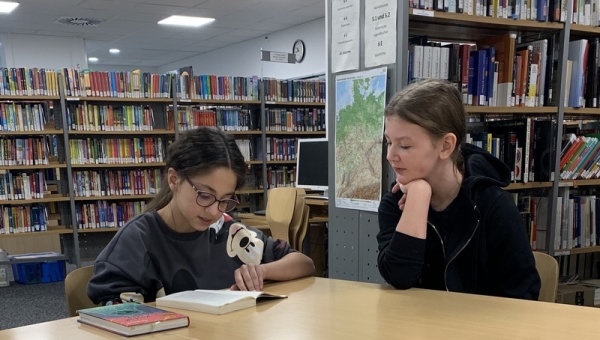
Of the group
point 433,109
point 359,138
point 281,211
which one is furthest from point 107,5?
point 433,109

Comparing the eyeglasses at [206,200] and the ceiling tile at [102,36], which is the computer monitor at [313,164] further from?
the ceiling tile at [102,36]

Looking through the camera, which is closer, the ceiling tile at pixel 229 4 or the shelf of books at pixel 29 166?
the shelf of books at pixel 29 166

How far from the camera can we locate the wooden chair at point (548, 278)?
5.01ft

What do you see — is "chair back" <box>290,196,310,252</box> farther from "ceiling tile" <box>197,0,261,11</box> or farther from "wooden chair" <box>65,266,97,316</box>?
"ceiling tile" <box>197,0,261,11</box>

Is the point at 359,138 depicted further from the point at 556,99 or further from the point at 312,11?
the point at 312,11

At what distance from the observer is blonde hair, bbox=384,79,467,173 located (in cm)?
135

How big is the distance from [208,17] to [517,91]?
600cm

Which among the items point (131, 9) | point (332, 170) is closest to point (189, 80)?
point (131, 9)

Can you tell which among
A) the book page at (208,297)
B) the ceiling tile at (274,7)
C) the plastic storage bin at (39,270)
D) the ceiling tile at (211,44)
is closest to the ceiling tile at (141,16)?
the ceiling tile at (274,7)

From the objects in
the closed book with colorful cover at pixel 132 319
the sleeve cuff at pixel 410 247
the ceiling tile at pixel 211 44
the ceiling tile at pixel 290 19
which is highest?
the ceiling tile at pixel 290 19

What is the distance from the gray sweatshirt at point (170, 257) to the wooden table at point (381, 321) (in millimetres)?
192

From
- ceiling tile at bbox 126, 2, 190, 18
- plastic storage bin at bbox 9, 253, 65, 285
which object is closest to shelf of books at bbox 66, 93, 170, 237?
plastic storage bin at bbox 9, 253, 65, 285

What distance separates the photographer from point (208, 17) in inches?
304

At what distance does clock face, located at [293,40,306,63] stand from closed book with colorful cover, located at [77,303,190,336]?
294 inches
